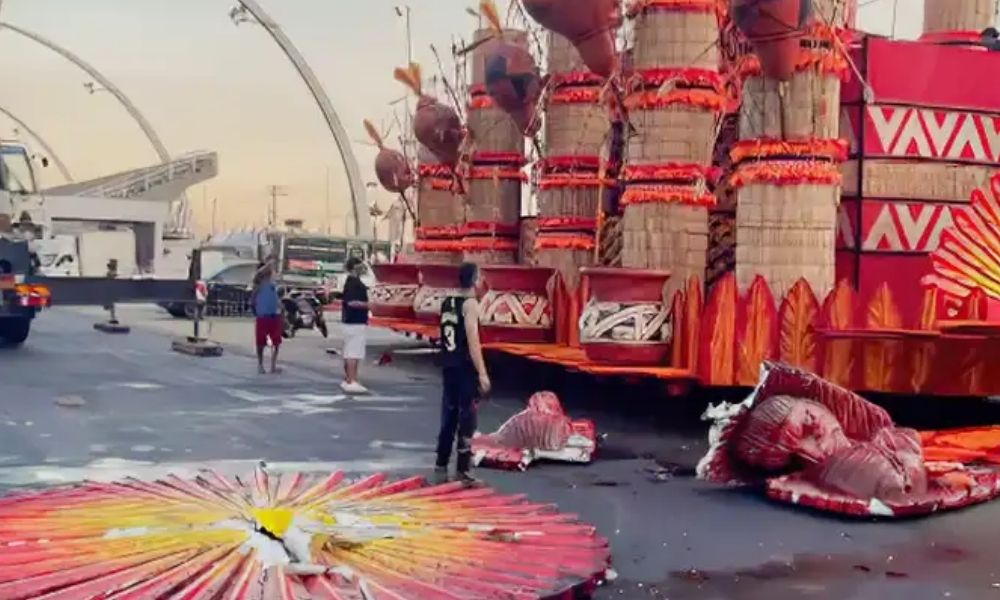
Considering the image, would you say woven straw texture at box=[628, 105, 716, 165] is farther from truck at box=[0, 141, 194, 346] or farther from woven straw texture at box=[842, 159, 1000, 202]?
truck at box=[0, 141, 194, 346]

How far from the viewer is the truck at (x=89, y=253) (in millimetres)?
37031

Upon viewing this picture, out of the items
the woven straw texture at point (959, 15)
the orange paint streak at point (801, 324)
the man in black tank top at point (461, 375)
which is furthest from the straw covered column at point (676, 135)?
the woven straw texture at point (959, 15)

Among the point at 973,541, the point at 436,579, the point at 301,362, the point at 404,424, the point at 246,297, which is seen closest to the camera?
the point at 436,579

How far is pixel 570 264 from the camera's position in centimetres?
1588

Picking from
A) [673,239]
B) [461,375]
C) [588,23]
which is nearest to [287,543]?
[461,375]

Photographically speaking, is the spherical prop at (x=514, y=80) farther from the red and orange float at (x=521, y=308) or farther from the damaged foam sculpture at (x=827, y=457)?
the damaged foam sculpture at (x=827, y=457)

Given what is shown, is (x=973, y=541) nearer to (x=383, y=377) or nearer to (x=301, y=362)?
(x=383, y=377)

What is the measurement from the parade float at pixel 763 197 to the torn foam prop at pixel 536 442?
7.05 ft

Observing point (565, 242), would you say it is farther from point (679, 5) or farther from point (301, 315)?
point (301, 315)

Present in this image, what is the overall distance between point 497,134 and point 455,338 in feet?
32.4

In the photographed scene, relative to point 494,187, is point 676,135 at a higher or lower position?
higher

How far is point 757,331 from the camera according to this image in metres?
12.1

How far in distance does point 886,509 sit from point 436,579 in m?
4.03

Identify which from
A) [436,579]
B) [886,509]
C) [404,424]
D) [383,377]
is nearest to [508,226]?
[383,377]
